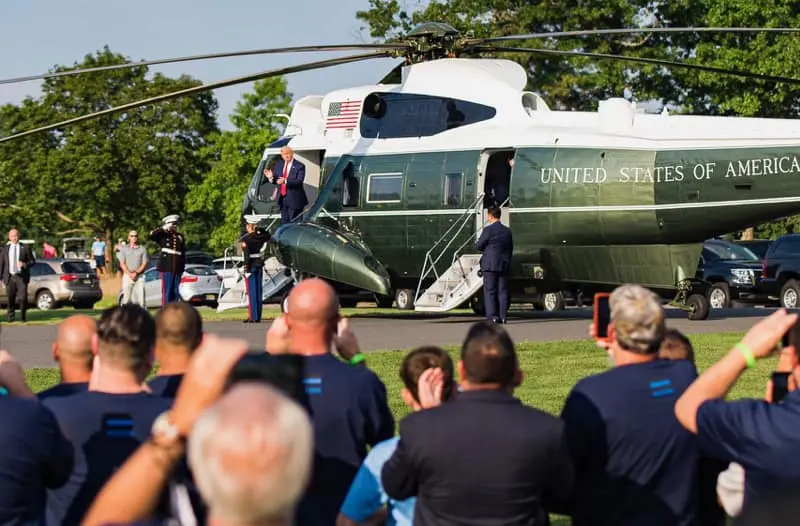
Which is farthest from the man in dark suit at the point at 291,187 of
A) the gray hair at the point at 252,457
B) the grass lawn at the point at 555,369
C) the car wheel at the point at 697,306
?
the gray hair at the point at 252,457

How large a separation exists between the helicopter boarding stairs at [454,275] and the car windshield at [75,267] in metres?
20.5

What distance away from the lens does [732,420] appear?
4.48 metres

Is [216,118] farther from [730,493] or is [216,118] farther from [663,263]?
[730,493]

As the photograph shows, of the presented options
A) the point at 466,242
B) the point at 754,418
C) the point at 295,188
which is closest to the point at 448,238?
the point at 466,242

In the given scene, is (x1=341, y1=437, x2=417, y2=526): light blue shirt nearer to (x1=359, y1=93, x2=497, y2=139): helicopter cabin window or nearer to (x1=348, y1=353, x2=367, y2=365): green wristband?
(x1=348, y1=353, x2=367, y2=365): green wristband

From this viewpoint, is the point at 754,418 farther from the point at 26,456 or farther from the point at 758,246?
the point at 758,246

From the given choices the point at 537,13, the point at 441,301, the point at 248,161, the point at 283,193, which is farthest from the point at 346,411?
the point at 248,161

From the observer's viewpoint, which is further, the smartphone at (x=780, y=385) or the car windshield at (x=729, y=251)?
the car windshield at (x=729, y=251)

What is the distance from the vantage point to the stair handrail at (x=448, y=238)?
68.2 ft

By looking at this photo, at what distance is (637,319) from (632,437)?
470mm

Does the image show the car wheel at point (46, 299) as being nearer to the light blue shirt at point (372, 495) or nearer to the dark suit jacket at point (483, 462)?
the light blue shirt at point (372, 495)

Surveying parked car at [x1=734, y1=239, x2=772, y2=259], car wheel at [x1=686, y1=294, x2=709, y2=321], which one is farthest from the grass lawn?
parked car at [x1=734, y1=239, x2=772, y2=259]

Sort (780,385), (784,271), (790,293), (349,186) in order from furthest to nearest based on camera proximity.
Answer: (784,271), (790,293), (349,186), (780,385)

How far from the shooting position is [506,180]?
21.2 metres
